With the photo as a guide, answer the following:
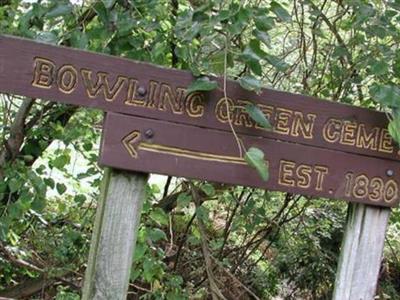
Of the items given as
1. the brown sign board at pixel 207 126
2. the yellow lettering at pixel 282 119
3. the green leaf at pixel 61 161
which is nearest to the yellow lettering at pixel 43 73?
the brown sign board at pixel 207 126

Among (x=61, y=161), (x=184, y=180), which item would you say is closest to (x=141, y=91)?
(x=61, y=161)

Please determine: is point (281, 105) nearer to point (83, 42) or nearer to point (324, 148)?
point (324, 148)

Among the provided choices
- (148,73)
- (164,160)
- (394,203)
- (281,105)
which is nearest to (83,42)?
(148,73)

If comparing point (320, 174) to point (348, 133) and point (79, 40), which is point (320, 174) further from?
point (79, 40)

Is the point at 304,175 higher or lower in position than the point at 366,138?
lower

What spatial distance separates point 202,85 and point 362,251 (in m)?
0.63

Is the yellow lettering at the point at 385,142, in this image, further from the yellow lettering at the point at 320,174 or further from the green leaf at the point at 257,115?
the green leaf at the point at 257,115

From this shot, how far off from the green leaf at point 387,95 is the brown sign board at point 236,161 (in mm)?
162

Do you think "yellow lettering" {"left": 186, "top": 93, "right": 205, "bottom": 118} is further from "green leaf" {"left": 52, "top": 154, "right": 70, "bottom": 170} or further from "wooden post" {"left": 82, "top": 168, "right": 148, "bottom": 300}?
"green leaf" {"left": 52, "top": 154, "right": 70, "bottom": 170}

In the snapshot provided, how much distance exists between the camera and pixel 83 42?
1.67m

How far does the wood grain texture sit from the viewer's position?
1.35 meters

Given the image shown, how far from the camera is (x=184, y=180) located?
8.54 ft

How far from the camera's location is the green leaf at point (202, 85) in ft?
4.67

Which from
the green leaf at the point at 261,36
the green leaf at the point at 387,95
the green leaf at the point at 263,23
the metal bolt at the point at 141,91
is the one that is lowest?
the metal bolt at the point at 141,91
